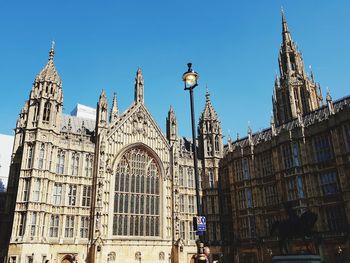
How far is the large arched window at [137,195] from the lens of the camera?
136ft

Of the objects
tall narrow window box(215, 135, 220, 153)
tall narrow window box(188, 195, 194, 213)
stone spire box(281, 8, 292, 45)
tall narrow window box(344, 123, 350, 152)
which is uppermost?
stone spire box(281, 8, 292, 45)

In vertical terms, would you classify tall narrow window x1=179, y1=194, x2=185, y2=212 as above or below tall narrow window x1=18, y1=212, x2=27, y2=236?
above

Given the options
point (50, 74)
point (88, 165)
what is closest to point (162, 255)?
point (88, 165)

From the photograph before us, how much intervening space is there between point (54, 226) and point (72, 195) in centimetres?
392

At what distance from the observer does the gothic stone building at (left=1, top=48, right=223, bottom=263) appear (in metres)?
36.0

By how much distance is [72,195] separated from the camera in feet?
128

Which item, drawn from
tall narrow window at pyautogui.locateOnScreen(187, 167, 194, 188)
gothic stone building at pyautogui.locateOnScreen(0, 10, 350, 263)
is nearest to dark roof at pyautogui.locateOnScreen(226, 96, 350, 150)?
gothic stone building at pyautogui.locateOnScreen(0, 10, 350, 263)

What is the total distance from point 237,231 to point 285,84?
1431 inches

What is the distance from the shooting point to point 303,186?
38281mm

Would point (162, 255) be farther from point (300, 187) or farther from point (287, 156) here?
point (287, 156)

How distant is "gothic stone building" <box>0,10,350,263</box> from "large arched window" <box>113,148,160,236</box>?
132 millimetres

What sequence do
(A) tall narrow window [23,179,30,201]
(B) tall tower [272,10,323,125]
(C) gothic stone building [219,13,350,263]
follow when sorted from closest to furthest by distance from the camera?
(C) gothic stone building [219,13,350,263], (A) tall narrow window [23,179,30,201], (B) tall tower [272,10,323,125]

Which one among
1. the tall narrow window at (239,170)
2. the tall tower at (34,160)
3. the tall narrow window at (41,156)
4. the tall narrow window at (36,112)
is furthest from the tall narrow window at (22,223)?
the tall narrow window at (239,170)

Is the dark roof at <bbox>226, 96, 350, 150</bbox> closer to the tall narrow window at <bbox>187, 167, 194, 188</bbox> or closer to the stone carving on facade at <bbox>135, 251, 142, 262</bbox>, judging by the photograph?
the tall narrow window at <bbox>187, 167, 194, 188</bbox>
